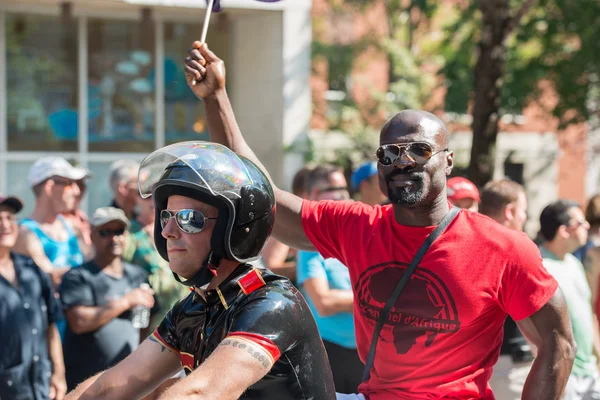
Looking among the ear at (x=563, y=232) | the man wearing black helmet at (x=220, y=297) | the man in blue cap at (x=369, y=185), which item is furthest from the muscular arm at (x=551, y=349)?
the man in blue cap at (x=369, y=185)

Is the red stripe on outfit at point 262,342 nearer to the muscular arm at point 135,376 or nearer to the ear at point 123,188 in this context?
the muscular arm at point 135,376

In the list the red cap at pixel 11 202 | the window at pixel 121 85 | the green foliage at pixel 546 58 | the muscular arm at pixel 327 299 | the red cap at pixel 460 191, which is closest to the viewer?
the muscular arm at pixel 327 299

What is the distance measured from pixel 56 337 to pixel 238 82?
29.2ft

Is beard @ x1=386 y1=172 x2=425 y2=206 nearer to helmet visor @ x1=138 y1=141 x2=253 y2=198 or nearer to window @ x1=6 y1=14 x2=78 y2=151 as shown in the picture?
helmet visor @ x1=138 y1=141 x2=253 y2=198

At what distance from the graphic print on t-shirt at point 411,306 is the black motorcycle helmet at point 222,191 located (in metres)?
0.79

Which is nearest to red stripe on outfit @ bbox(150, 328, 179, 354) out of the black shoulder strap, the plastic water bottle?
the black shoulder strap

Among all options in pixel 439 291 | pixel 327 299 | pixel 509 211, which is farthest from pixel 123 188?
pixel 439 291

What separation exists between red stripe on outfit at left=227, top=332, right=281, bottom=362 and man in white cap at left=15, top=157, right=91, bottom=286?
440 centimetres

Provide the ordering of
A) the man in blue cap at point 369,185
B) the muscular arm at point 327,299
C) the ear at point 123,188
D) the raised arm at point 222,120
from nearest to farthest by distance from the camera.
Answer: the raised arm at point 222,120 → the muscular arm at point 327,299 → the man in blue cap at point 369,185 → the ear at point 123,188

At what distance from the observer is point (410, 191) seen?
349cm

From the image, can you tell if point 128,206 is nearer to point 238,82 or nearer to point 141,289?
point 141,289

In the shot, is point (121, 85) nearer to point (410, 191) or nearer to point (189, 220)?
point (410, 191)

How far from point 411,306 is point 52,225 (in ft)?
14.6

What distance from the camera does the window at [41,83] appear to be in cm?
1357
